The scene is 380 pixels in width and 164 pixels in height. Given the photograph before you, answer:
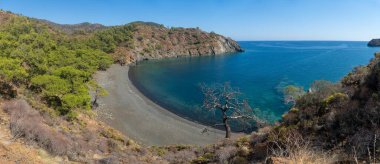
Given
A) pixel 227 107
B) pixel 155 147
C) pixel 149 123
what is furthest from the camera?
pixel 149 123

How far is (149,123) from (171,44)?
107 m

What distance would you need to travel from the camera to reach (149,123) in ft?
124

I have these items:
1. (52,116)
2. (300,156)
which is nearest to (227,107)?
(52,116)

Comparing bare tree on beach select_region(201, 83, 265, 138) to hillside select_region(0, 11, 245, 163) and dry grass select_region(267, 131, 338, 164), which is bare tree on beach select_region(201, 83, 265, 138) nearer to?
hillside select_region(0, 11, 245, 163)

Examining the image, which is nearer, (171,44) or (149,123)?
(149,123)

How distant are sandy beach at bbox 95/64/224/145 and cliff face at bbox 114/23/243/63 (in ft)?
187

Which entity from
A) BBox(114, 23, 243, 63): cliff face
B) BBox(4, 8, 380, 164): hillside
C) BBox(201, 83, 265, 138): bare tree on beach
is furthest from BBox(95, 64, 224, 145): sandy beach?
BBox(114, 23, 243, 63): cliff face

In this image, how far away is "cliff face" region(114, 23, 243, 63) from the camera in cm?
11869

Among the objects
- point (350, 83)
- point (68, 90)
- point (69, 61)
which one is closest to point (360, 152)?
point (350, 83)

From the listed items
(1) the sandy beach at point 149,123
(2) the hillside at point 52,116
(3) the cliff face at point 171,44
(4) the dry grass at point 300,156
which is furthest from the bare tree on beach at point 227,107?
(3) the cliff face at point 171,44

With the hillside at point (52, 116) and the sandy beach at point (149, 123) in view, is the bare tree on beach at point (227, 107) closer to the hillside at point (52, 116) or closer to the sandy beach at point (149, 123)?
the sandy beach at point (149, 123)

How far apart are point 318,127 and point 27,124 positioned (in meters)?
14.9

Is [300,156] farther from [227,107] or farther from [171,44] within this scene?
[171,44]

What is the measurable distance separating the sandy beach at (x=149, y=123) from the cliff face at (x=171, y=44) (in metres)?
57.0
